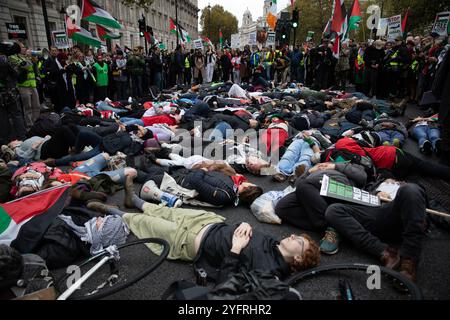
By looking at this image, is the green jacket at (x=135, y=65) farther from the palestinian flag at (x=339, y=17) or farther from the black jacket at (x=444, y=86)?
the black jacket at (x=444, y=86)

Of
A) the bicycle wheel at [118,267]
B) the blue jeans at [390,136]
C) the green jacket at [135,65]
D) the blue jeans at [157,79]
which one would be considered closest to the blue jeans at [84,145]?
→ the bicycle wheel at [118,267]

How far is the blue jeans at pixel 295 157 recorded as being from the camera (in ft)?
17.2

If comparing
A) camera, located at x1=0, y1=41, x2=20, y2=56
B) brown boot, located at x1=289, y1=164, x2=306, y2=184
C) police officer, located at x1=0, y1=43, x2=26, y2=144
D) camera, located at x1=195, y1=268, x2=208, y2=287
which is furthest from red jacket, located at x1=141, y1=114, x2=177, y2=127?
camera, located at x1=195, y1=268, x2=208, y2=287

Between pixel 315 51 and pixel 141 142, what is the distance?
1090 centimetres

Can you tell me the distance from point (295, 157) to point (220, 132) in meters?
2.02

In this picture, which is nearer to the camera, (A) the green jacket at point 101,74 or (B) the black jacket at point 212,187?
(B) the black jacket at point 212,187

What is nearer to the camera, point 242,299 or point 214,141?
point 242,299

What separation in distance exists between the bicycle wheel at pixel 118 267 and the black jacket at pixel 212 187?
1.08 meters

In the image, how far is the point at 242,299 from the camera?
1.99 meters

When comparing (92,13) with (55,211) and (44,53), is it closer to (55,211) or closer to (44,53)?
(44,53)

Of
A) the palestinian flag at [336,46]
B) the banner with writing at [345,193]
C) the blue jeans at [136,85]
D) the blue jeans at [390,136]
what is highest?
the palestinian flag at [336,46]

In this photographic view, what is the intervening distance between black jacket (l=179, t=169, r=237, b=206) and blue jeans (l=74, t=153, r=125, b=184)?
1137 mm

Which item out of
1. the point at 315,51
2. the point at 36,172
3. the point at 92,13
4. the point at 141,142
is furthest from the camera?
the point at 315,51
